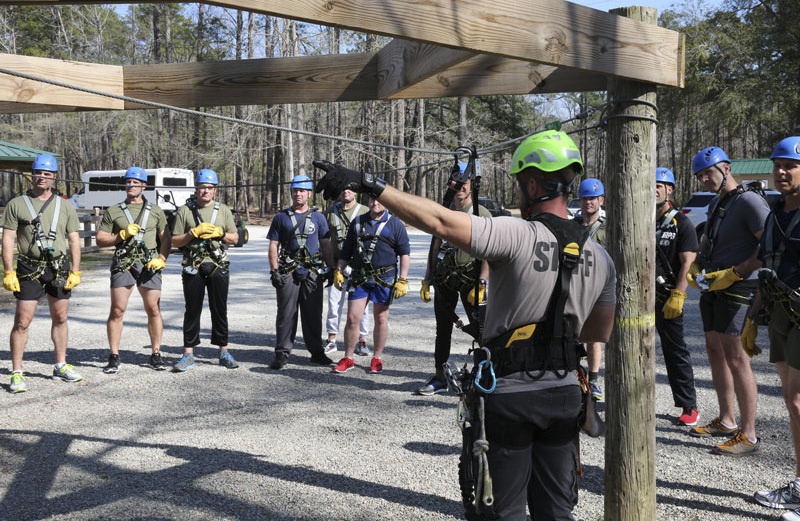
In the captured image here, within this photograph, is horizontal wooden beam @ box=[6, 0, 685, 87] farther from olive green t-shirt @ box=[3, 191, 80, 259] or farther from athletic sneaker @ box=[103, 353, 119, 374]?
athletic sneaker @ box=[103, 353, 119, 374]

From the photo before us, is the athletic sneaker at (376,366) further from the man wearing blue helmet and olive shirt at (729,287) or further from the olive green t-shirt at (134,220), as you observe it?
the man wearing blue helmet and olive shirt at (729,287)

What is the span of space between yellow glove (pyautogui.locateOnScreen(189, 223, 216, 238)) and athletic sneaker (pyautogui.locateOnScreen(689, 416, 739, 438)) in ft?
17.4

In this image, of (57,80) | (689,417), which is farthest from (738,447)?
(57,80)

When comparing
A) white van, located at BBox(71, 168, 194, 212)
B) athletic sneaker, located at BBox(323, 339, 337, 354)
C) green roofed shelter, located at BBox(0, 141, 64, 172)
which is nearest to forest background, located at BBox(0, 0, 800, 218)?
white van, located at BBox(71, 168, 194, 212)

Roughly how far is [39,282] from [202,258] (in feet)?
5.54

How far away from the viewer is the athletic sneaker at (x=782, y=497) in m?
4.29

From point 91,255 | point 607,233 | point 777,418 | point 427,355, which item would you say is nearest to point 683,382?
point 777,418

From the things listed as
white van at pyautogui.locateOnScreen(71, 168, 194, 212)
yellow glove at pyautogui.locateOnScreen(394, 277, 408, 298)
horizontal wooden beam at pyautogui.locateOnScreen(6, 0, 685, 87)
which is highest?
white van at pyautogui.locateOnScreen(71, 168, 194, 212)

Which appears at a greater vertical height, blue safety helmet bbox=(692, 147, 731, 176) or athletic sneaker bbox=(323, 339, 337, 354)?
blue safety helmet bbox=(692, 147, 731, 176)

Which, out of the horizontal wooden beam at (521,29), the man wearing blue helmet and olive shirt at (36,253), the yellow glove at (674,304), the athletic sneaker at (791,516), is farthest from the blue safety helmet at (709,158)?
the man wearing blue helmet and olive shirt at (36,253)

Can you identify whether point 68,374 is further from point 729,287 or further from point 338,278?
point 729,287

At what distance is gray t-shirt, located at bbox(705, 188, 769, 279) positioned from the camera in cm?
527

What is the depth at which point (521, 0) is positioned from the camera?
11.0 ft

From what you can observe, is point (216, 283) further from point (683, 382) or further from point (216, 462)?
point (683, 382)
